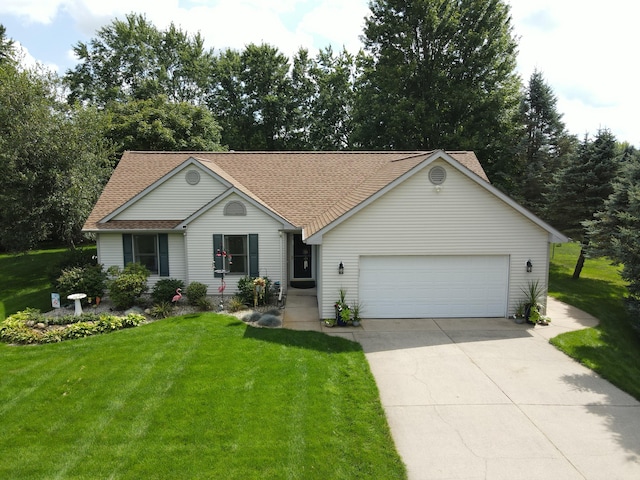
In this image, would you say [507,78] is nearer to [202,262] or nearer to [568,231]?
[568,231]

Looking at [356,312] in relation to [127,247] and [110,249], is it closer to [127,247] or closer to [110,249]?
[127,247]

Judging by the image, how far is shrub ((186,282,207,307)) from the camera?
14.1 meters

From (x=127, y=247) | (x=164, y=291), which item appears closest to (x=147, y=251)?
→ (x=127, y=247)

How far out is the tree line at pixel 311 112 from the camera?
1856 centimetres

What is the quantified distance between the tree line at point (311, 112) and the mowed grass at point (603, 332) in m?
2.10

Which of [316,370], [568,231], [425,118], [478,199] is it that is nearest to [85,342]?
[316,370]

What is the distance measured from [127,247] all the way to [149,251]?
0.80 metres

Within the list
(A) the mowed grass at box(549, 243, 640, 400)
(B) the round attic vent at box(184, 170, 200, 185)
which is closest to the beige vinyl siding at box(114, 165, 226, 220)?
(B) the round attic vent at box(184, 170, 200, 185)

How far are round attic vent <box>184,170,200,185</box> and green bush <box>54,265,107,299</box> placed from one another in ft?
15.3

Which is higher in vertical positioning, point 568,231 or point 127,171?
point 127,171

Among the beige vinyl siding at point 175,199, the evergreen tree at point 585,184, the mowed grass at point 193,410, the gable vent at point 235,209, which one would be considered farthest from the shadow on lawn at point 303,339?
the evergreen tree at point 585,184

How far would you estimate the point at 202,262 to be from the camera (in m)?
15.4

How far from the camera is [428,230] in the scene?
41.1 feet

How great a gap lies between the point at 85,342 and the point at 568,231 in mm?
20368
